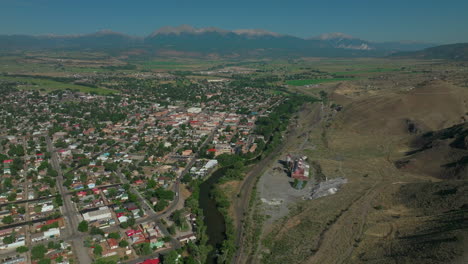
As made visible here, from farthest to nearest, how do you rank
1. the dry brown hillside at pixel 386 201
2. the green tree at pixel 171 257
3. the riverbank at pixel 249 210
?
the riverbank at pixel 249 210, the dry brown hillside at pixel 386 201, the green tree at pixel 171 257

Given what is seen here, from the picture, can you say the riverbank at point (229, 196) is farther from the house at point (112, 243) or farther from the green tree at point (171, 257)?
the house at point (112, 243)

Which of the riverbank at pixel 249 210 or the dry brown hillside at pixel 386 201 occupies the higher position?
the dry brown hillside at pixel 386 201

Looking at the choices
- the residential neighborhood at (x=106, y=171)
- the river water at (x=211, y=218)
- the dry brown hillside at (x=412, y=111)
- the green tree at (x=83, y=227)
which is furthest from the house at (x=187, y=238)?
the dry brown hillside at (x=412, y=111)

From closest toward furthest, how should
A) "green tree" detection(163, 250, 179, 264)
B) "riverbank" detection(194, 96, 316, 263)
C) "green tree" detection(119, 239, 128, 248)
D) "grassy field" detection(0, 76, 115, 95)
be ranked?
1. "green tree" detection(163, 250, 179, 264)
2. "green tree" detection(119, 239, 128, 248)
3. "riverbank" detection(194, 96, 316, 263)
4. "grassy field" detection(0, 76, 115, 95)

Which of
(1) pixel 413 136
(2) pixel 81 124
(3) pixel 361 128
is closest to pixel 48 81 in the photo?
(2) pixel 81 124

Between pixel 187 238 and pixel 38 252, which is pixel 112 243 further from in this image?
pixel 187 238

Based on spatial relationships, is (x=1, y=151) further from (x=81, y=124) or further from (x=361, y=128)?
(x=361, y=128)

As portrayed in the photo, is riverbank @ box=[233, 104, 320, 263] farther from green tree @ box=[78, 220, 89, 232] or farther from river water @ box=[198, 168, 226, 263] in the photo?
green tree @ box=[78, 220, 89, 232]

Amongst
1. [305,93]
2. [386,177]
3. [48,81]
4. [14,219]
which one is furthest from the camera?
[48,81]

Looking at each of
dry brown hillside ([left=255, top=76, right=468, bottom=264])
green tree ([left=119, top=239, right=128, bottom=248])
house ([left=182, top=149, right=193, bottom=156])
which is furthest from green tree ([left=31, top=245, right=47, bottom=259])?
house ([left=182, top=149, right=193, bottom=156])
